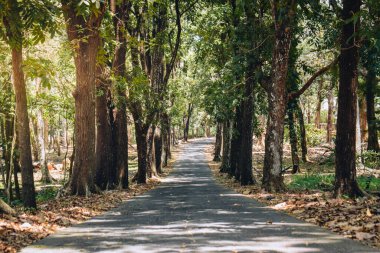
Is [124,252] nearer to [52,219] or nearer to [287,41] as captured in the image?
[52,219]

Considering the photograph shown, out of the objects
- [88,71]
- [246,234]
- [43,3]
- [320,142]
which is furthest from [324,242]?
[320,142]

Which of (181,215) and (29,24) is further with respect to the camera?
(181,215)

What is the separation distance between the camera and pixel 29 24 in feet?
28.3

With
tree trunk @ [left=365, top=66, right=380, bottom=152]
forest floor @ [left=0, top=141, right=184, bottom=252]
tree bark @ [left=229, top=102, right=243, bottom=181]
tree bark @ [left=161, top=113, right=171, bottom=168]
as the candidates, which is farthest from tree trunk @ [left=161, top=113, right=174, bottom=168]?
forest floor @ [left=0, top=141, right=184, bottom=252]

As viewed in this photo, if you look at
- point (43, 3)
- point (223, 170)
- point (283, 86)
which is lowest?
point (223, 170)

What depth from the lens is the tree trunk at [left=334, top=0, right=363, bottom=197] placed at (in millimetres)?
11758

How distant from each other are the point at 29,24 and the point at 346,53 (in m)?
7.89

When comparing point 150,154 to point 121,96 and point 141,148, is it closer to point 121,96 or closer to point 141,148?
point 141,148

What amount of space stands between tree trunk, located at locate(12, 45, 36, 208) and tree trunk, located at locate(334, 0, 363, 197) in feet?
25.6

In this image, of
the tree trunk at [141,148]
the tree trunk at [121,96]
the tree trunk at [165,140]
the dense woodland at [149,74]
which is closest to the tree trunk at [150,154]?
the dense woodland at [149,74]

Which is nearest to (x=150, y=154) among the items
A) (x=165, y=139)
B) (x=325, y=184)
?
(x=325, y=184)

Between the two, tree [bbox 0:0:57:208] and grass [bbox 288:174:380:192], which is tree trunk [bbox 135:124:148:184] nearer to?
grass [bbox 288:174:380:192]

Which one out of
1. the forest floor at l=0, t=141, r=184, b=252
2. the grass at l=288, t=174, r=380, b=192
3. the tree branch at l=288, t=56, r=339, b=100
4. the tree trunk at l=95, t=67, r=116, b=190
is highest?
the tree branch at l=288, t=56, r=339, b=100

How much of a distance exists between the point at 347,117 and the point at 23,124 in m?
8.01
